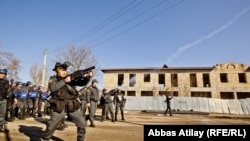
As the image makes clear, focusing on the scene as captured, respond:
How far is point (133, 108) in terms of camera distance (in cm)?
2712

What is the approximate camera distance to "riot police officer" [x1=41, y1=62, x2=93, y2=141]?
404 centimetres

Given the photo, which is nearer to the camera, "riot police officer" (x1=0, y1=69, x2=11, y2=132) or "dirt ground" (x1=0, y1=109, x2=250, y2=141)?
"dirt ground" (x1=0, y1=109, x2=250, y2=141)

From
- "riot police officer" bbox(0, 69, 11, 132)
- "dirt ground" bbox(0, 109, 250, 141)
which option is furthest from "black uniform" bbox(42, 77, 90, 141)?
"riot police officer" bbox(0, 69, 11, 132)

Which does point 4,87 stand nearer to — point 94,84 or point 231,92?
point 94,84

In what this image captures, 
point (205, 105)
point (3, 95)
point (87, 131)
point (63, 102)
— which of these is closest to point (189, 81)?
point (205, 105)

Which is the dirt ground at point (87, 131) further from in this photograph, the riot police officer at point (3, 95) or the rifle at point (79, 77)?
the rifle at point (79, 77)

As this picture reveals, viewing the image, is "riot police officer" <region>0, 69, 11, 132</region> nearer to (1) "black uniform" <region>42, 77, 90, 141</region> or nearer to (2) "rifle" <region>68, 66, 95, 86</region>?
(1) "black uniform" <region>42, 77, 90, 141</region>

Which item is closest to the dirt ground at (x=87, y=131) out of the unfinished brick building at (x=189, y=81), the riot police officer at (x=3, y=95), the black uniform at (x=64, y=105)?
the riot police officer at (x=3, y=95)

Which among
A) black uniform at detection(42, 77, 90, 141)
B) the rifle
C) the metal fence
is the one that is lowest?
the metal fence

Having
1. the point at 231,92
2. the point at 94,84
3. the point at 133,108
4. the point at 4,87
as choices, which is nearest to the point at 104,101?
the point at 94,84

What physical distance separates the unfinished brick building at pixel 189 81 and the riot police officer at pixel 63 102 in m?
30.6

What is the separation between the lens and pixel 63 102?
413 centimetres

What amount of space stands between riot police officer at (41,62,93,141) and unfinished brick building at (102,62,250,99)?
101 feet

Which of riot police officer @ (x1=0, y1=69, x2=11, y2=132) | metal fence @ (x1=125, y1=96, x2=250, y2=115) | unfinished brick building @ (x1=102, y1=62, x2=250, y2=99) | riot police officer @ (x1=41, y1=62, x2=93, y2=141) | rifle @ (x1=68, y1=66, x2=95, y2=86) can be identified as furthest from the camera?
unfinished brick building @ (x1=102, y1=62, x2=250, y2=99)
